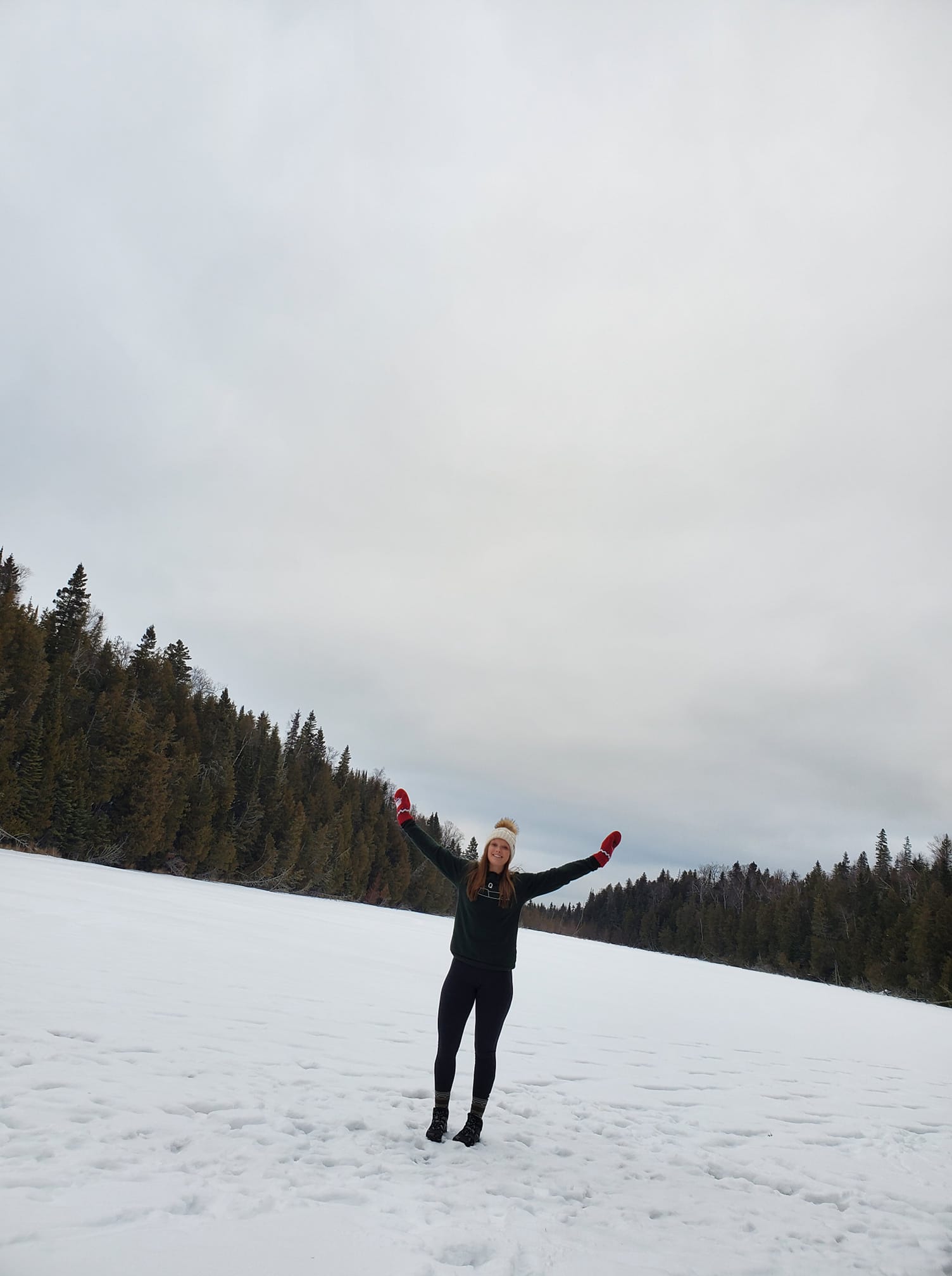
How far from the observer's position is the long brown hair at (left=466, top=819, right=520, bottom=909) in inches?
212

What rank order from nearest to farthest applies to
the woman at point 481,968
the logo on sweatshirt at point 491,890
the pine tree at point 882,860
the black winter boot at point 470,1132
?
the black winter boot at point 470,1132 → the woman at point 481,968 → the logo on sweatshirt at point 491,890 → the pine tree at point 882,860

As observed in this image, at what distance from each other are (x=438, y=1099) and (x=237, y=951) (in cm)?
832

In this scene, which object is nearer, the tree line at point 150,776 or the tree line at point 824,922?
the tree line at point 150,776

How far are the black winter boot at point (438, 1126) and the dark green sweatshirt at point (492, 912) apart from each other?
3.18 feet

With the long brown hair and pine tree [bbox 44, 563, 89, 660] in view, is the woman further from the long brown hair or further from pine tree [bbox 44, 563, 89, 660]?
pine tree [bbox 44, 563, 89, 660]

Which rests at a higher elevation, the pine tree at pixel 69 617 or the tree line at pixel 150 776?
the pine tree at pixel 69 617

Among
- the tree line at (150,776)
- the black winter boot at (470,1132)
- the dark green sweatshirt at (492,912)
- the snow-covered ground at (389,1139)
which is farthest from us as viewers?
the tree line at (150,776)

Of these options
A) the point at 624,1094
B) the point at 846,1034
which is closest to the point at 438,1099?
the point at 624,1094

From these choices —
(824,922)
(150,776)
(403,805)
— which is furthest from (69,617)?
(824,922)

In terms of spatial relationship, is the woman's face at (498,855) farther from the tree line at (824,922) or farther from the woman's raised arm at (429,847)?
the tree line at (824,922)

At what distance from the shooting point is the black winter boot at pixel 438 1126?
493 centimetres

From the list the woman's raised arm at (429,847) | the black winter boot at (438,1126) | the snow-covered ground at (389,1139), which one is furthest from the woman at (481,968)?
the snow-covered ground at (389,1139)

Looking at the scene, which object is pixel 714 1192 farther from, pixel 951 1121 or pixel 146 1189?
pixel 951 1121

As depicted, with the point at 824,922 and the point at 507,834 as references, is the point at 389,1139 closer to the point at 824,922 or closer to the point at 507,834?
the point at 507,834
